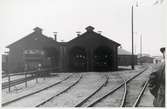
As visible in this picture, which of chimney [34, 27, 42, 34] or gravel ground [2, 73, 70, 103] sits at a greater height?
chimney [34, 27, 42, 34]

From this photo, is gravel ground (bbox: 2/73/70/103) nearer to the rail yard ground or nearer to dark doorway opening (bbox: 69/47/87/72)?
the rail yard ground

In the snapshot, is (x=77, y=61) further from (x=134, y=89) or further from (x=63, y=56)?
(x=134, y=89)

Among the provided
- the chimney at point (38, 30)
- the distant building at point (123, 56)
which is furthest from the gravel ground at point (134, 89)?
the chimney at point (38, 30)

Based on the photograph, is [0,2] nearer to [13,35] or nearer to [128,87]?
[13,35]

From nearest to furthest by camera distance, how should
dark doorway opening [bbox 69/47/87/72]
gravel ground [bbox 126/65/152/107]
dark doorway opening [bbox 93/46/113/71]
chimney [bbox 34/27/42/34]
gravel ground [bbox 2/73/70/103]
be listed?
gravel ground [bbox 126/65/152/107] < gravel ground [bbox 2/73/70/103] < chimney [bbox 34/27/42/34] < dark doorway opening [bbox 93/46/113/71] < dark doorway opening [bbox 69/47/87/72]

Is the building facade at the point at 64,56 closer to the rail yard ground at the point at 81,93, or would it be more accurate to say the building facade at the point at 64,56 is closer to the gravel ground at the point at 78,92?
the rail yard ground at the point at 81,93

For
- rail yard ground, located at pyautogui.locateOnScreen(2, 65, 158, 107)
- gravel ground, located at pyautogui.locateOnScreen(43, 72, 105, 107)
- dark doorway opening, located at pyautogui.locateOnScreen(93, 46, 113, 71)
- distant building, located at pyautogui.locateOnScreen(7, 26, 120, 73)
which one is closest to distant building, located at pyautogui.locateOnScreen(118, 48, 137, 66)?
distant building, located at pyautogui.locateOnScreen(7, 26, 120, 73)

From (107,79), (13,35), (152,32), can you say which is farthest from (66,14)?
(107,79)

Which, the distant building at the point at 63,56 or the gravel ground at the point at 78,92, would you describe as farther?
the distant building at the point at 63,56

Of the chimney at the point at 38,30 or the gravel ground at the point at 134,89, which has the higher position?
the chimney at the point at 38,30

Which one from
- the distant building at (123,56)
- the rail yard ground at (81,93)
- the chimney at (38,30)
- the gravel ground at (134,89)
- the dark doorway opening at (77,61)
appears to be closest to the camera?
the rail yard ground at (81,93)
